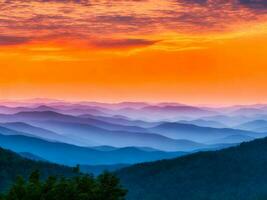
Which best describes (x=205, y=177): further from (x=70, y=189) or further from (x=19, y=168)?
(x=70, y=189)

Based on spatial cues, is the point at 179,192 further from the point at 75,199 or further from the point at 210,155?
the point at 75,199

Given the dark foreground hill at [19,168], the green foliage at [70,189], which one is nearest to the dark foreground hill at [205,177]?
the dark foreground hill at [19,168]

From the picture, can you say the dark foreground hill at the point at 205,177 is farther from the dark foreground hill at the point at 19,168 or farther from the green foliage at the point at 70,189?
the green foliage at the point at 70,189

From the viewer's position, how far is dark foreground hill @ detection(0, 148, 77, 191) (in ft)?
332

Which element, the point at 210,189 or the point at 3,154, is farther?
the point at 210,189

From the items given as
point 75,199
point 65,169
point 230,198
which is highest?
point 65,169

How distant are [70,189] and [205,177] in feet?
361

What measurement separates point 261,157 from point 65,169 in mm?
52514

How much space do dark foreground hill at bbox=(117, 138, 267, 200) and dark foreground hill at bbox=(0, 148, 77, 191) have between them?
18.5m

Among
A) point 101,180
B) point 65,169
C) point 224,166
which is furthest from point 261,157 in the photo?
point 101,180

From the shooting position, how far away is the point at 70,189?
27.8 m

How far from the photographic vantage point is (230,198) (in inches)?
4692

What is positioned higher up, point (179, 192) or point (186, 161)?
point (186, 161)

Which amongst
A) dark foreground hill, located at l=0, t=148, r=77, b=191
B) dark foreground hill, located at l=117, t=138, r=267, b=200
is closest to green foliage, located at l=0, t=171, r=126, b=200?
dark foreground hill, located at l=0, t=148, r=77, b=191
